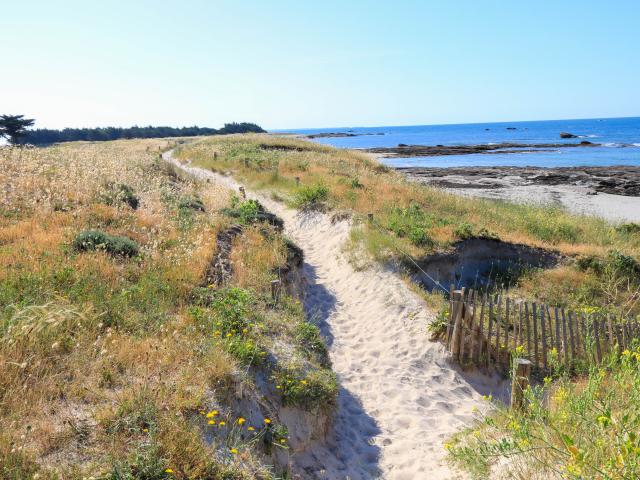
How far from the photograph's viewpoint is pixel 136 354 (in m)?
5.90

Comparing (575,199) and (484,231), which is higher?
(484,231)

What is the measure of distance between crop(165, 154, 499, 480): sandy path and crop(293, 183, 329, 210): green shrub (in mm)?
4856

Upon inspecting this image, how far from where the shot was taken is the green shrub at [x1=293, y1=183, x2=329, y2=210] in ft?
64.2

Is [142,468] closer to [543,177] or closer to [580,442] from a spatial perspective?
[580,442]

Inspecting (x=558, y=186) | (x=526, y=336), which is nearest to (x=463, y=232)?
(x=526, y=336)

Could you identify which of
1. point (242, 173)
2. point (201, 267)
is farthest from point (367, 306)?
point (242, 173)

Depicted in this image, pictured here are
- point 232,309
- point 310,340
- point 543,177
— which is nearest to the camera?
point 232,309

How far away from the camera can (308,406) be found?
21.6ft

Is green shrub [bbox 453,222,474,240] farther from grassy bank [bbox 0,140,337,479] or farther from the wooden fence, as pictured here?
grassy bank [bbox 0,140,337,479]

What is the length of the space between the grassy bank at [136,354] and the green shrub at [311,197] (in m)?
7.96

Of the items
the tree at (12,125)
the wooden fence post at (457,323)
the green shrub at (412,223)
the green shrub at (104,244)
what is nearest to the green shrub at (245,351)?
the green shrub at (104,244)

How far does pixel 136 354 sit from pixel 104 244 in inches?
150

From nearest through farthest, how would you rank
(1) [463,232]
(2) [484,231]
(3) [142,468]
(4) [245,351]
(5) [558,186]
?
(3) [142,468] → (4) [245,351] → (1) [463,232] → (2) [484,231] → (5) [558,186]

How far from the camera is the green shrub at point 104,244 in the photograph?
9.16 meters
